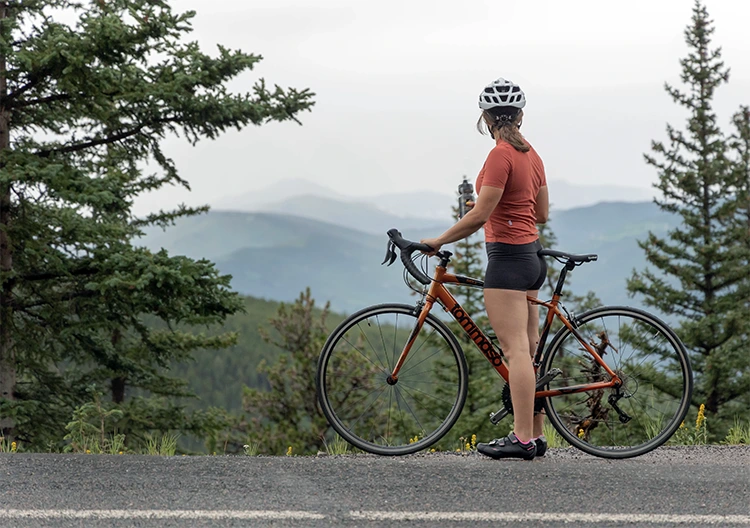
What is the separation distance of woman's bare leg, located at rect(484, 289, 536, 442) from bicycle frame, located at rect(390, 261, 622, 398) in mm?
138

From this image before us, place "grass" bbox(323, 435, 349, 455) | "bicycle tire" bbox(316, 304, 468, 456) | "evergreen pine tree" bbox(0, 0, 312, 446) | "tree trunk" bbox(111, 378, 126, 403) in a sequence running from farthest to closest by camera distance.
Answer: "tree trunk" bbox(111, 378, 126, 403), "evergreen pine tree" bbox(0, 0, 312, 446), "grass" bbox(323, 435, 349, 455), "bicycle tire" bbox(316, 304, 468, 456)

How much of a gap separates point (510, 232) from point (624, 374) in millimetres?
1221

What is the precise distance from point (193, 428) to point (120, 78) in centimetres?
935

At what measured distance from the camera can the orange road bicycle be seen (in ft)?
17.3

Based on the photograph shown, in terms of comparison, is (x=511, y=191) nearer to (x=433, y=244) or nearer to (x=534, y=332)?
(x=433, y=244)

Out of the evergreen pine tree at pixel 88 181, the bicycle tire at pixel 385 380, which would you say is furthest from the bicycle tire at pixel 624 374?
the evergreen pine tree at pixel 88 181

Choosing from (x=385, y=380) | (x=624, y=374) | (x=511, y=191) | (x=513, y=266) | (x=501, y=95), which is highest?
(x=501, y=95)

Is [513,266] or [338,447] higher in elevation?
[513,266]

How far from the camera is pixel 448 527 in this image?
3.73m

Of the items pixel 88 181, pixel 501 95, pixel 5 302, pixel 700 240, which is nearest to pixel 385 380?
pixel 501 95

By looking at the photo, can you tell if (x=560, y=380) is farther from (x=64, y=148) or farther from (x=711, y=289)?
(x=711, y=289)

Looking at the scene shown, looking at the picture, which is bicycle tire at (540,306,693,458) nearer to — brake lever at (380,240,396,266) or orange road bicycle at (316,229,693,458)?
orange road bicycle at (316,229,693,458)

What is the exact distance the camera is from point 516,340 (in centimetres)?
512

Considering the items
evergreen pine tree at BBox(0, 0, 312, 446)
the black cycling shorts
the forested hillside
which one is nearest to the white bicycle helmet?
the black cycling shorts
